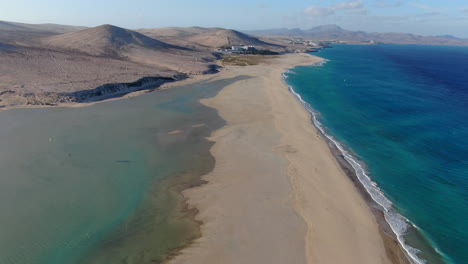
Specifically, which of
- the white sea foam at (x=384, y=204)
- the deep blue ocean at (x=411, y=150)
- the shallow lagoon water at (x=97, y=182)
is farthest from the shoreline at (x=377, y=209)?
the shallow lagoon water at (x=97, y=182)

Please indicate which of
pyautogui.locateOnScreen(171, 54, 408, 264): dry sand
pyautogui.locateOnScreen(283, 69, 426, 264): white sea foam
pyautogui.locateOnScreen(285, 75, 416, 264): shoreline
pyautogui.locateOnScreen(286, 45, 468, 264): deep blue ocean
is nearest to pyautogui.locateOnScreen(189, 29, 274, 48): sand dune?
pyautogui.locateOnScreen(286, 45, 468, 264): deep blue ocean

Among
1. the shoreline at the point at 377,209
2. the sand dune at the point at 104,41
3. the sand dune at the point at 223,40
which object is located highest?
the sand dune at the point at 223,40

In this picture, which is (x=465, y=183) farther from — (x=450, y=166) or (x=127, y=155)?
(x=127, y=155)

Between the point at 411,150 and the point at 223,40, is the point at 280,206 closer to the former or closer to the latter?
the point at 411,150

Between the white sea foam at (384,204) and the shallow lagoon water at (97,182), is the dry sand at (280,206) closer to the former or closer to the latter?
the white sea foam at (384,204)

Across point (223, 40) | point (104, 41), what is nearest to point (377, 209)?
point (104, 41)

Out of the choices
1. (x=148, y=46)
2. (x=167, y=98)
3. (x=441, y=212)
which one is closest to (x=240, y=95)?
(x=167, y=98)
